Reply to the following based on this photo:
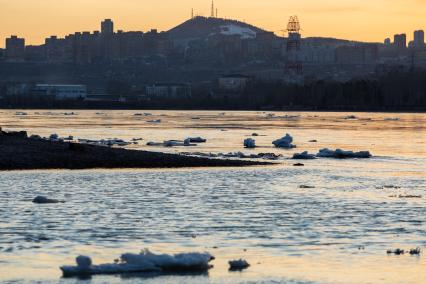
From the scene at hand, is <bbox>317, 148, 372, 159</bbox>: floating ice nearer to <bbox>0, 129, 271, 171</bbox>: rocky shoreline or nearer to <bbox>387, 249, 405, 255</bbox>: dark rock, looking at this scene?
<bbox>0, 129, 271, 171</bbox>: rocky shoreline

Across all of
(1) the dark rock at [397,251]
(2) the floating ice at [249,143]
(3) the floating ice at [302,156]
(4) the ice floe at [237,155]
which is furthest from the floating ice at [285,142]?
(1) the dark rock at [397,251]

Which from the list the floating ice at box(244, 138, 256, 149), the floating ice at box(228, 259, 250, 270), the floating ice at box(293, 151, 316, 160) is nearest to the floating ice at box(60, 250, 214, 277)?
the floating ice at box(228, 259, 250, 270)

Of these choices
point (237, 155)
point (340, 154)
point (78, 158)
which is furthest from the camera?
point (340, 154)

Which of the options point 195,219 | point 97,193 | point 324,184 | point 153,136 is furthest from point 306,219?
point 153,136

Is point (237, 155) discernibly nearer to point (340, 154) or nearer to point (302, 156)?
point (302, 156)

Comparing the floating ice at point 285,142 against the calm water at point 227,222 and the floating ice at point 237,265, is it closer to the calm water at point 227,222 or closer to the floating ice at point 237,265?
the calm water at point 227,222

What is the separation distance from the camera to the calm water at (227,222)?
2195 centimetres

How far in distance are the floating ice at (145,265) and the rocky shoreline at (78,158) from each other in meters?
21.3

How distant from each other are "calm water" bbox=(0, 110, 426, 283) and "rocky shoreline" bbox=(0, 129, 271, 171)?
2031 millimetres

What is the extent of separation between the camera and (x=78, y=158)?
45.6m

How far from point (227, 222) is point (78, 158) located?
1877 centimetres

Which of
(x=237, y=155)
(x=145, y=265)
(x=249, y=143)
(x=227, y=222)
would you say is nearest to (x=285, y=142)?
(x=249, y=143)

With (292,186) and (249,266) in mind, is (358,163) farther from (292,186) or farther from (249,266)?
(249,266)

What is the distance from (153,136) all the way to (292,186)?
37531 mm
